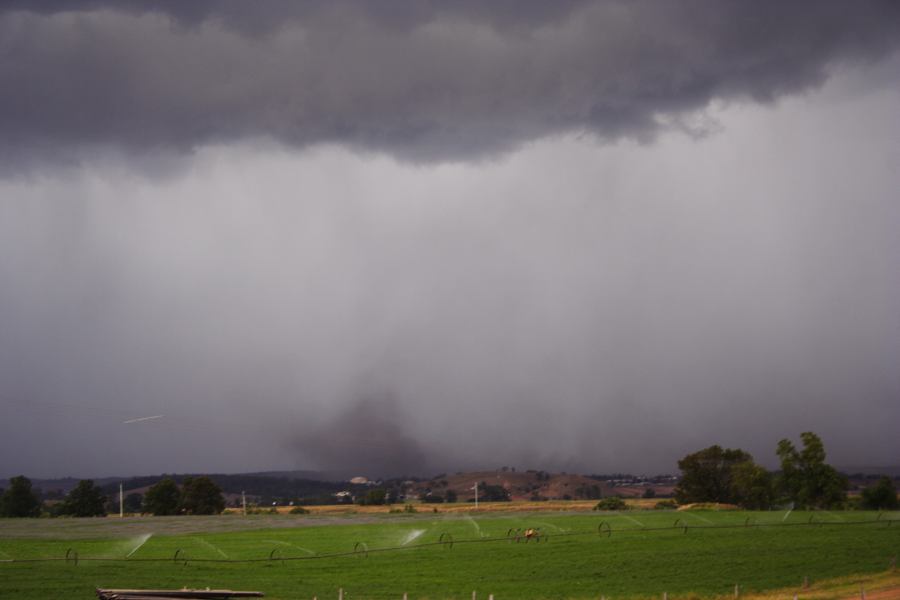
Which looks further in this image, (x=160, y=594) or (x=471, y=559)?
(x=471, y=559)

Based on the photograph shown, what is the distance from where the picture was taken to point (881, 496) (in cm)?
18625

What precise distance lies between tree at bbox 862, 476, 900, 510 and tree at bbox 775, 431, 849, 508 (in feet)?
15.2

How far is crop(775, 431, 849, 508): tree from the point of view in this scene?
188 metres

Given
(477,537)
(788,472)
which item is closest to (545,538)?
(477,537)

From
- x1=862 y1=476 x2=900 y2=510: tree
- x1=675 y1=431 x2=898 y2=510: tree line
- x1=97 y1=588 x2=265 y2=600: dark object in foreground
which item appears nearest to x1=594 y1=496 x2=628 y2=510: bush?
x1=675 y1=431 x2=898 y2=510: tree line

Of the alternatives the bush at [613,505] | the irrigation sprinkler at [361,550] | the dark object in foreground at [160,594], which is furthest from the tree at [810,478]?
the dark object in foreground at [160,594]

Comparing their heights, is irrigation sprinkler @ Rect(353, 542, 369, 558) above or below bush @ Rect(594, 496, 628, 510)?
above

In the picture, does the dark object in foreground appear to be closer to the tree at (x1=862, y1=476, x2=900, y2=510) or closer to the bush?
the bush

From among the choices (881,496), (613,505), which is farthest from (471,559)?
(881,496)

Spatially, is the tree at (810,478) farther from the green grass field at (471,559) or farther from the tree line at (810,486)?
the green grass field at (471,559)

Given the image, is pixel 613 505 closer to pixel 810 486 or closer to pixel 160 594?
pixel 810 486

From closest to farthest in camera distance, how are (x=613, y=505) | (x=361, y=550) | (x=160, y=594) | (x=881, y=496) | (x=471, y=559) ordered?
(x=160, y=594) → (x=471, y=559) → (x=361, y=550) → (x=881, y=496) → (x=613, y=505)

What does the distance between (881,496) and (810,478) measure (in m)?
13.8

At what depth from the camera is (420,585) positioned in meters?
72.4
